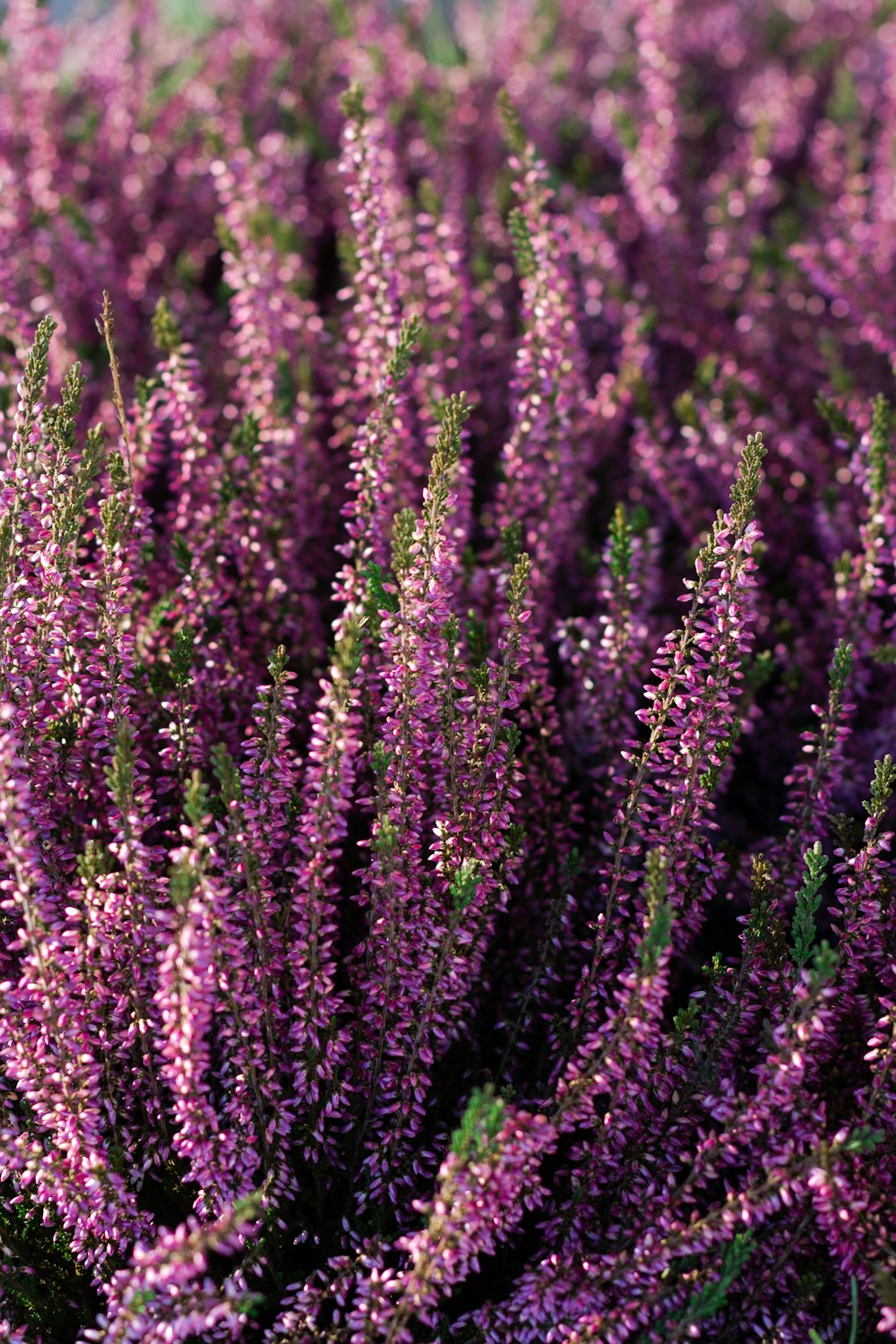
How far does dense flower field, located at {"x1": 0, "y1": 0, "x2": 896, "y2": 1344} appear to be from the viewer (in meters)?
2.27

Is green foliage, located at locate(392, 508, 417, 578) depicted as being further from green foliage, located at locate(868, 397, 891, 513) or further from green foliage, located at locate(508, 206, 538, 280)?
green foliage, located at locate(868, 397, 891, 513)

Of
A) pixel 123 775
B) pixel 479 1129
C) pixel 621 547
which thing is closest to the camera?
pixel 479 1129

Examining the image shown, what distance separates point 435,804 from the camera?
2.82 meters

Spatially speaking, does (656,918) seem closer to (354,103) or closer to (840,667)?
(840,667)

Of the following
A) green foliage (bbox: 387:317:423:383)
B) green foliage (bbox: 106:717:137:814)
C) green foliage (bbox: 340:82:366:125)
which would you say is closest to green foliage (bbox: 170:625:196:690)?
green foliage (bbox: 106:717:137:814)

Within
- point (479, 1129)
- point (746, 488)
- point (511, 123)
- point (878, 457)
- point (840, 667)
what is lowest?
point (479, 1129)

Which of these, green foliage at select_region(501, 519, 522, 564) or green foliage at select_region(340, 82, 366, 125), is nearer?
green foliage at select_region(501, 519, 522, 564)

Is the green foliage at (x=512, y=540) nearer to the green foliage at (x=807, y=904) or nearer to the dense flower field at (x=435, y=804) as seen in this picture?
the dense flower field at (x=435, y=804)

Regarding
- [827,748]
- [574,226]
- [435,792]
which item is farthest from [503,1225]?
[574,226]

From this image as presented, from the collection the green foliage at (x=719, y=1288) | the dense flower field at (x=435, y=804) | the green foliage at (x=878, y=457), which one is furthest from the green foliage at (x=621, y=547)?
the green foliage at (x=719, y=1288)

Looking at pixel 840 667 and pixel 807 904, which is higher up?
pixel 840 667

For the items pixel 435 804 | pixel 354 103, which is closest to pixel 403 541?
pixel 435 804

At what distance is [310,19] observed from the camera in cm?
755

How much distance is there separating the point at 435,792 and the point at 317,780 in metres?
0.44
